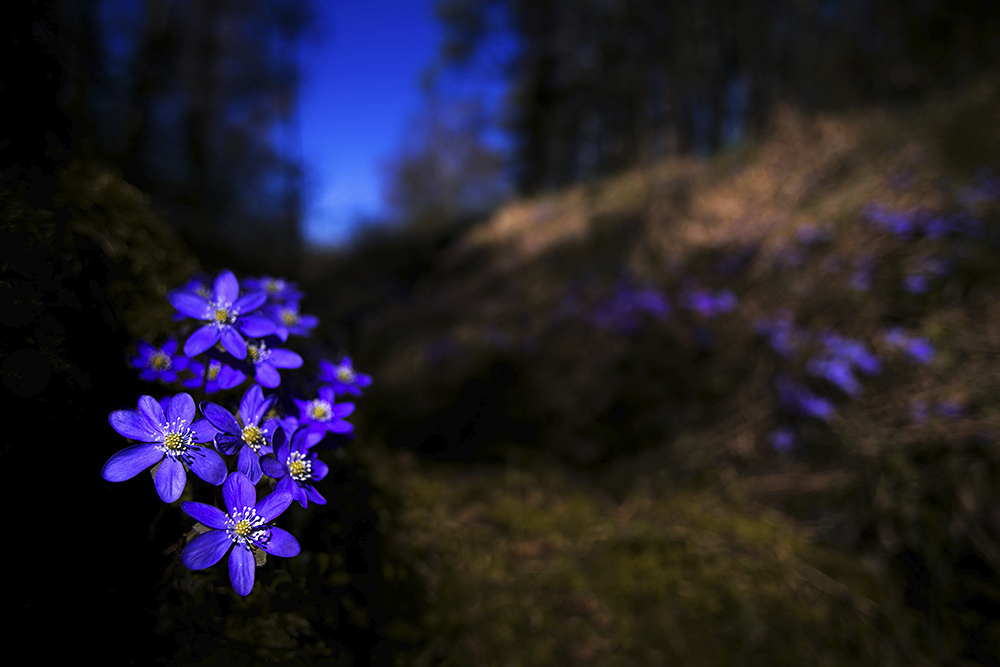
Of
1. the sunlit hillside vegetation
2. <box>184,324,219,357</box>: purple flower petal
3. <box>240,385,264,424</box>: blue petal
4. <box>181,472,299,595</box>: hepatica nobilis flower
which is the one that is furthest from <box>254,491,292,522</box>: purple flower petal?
the sunlit hillside vegetation

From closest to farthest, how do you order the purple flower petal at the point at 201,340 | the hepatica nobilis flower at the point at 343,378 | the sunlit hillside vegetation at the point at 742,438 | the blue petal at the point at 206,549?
the blue petal at the point at 206,549 → the purple flower petal at the point at 201,340 → the hepatica nobilis flower at the point at 343,378 → the sunlit hillside vegetation at the point at 742,438

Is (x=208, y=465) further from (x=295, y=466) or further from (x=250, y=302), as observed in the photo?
(x=250, y=302)

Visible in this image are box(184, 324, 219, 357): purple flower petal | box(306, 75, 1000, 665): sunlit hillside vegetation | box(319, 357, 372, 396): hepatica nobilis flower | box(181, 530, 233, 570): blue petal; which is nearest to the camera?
box(181, 530, 233, 570): blue petal

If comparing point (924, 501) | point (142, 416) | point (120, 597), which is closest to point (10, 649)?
point (120, 597)

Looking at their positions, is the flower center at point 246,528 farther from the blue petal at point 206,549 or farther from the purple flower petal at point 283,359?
the purple flower petal at point 283,359

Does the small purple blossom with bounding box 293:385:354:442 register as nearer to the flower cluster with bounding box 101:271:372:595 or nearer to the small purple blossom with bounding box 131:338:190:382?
the flower cluster with bounding box 101:271:372:595

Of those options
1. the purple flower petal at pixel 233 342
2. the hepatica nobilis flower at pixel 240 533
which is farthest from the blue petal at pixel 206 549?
the purple flower petal at pixel 233 342
